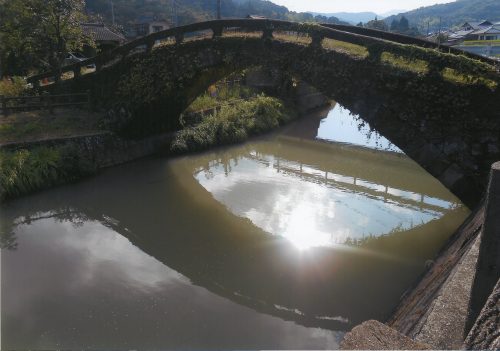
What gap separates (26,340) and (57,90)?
13105 millimetres

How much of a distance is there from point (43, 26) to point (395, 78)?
45.5ft

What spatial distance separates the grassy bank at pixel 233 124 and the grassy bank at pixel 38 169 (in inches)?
168

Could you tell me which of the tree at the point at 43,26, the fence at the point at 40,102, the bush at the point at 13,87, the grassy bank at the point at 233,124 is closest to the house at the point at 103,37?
the tree at the point at 43,26

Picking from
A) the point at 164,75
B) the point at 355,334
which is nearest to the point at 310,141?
the point at 164,75

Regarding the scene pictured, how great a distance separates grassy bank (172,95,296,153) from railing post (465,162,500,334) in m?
13.9

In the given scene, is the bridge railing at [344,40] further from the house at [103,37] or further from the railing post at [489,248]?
the house at [103,37]

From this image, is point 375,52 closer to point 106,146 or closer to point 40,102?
point 106,146

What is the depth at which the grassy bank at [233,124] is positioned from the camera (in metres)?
16.4

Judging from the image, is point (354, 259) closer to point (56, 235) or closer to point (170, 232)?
point (170, 232)

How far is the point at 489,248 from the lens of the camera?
261 cm

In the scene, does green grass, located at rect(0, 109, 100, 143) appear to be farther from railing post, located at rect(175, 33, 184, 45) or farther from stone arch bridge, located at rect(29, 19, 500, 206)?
railing post, located at rect(175, 33, 184, 45)

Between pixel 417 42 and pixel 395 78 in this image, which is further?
pixel 417 42

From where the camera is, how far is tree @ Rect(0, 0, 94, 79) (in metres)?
15.2

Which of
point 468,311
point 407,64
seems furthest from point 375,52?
point 468,311
